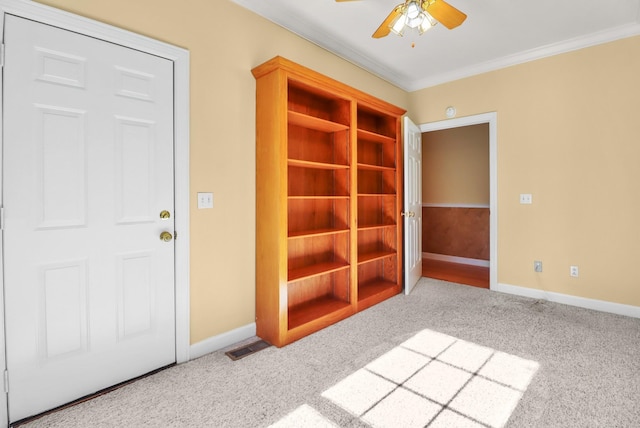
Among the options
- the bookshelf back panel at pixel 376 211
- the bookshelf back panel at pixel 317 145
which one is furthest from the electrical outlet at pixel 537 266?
the bookshelf back panel at pixel 317 145

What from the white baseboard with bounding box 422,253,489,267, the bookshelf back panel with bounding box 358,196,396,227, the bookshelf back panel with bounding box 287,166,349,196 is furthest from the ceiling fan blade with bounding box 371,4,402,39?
the white baseboard with bounding box 422,253,489,267

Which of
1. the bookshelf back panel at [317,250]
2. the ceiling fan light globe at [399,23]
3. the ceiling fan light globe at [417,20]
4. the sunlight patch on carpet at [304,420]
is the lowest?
the sunlight patch on carpet at [304,420]

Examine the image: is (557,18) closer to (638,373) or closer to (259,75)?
(259,75)

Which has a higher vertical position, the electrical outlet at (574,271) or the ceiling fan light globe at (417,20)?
the ceiling fan light globe at (417,20)

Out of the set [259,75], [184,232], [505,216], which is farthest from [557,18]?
[184,232]

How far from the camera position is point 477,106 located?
153 inches

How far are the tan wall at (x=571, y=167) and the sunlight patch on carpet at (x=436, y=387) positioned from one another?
1.75 meters

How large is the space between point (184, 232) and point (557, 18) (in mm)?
3663

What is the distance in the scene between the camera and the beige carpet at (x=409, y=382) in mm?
1609

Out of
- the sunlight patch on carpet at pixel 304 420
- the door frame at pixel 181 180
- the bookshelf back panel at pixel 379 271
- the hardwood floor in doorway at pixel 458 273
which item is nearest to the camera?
the sunlight patch on carpet at pixel 304 420

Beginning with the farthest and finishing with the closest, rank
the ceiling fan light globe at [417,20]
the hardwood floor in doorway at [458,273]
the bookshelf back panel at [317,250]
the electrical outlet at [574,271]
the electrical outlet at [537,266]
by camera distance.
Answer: the hardwood floor in doorway at [458,273]
the electrical outlet at [537,266]
the electrical outlet at [574,271]
the bookshelf back panel at [317,250]
the ceiling fan light globe at [417,20]

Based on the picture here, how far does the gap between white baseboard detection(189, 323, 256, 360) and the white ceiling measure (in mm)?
2564

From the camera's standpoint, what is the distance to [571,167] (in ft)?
10.8

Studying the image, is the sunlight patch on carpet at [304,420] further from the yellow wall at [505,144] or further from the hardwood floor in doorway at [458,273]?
the hardwood floor in doorway at [458,273]
